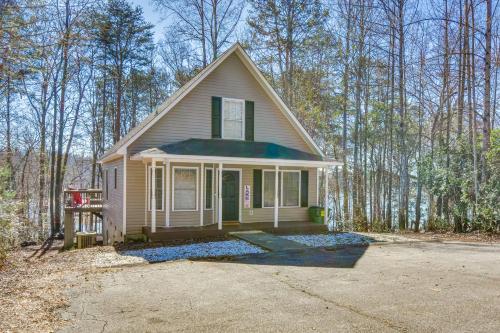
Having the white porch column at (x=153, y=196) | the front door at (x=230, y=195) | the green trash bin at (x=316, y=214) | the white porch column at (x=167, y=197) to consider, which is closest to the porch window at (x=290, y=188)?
the green trash bin at (x=316, y=214)

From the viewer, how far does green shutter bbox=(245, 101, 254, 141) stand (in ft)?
47.2

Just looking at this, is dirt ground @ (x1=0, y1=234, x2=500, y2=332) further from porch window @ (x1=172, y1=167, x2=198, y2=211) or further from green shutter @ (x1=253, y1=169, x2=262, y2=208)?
green shutter @ (x1=253, y1=169, x2=262, y2=208)

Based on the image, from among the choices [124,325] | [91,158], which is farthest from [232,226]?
[91,158]

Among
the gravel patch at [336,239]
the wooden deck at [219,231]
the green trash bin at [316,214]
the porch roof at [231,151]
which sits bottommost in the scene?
the gravel patch at [336,239]

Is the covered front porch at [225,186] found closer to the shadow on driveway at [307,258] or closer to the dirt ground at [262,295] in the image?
the shadow on driveway at [307,258]

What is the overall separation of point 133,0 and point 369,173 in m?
18.3

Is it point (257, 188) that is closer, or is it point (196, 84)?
point (196, 84)

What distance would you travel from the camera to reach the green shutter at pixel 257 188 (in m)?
14.2

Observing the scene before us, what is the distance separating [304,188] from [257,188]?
81.0 inches

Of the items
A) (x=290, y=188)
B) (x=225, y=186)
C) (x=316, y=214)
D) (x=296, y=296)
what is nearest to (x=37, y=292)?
(x=296, y=296)

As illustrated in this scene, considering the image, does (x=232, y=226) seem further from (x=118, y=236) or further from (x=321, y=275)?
(x=321, y=275)

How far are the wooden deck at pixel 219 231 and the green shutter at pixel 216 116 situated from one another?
3329 millimetres

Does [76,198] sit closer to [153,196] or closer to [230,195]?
[153,196]

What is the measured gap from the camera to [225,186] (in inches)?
541
